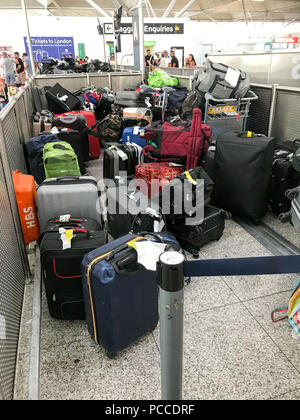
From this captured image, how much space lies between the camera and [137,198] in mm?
2832

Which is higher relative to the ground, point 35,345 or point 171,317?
point 171,317

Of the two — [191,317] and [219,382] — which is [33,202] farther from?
[219,382]

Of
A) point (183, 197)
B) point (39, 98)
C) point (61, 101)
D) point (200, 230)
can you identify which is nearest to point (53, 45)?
point (39, 98)

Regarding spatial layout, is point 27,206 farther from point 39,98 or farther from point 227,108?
point 39,98

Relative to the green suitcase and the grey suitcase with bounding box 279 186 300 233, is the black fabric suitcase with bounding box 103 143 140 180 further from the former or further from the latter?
the grey suitcase with bounding box 279 186 300 233

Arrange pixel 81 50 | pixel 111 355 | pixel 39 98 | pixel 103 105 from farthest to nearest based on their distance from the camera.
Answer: pixel 81 50 < pixel 103 105 < pixel 39 98 < pixel 111 355

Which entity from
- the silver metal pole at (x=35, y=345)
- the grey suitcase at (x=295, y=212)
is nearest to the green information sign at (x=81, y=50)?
→ the silver metal pole at (x=35, y=345)

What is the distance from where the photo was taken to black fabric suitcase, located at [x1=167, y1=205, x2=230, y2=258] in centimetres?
287

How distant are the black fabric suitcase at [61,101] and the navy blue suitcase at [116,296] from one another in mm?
4951

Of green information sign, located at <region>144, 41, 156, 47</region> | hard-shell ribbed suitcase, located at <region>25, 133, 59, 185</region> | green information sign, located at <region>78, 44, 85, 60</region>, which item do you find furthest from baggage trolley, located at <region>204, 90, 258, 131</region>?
green information sign, located at <region>78, 44, 85, 60</region>

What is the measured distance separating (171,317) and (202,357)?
111cm

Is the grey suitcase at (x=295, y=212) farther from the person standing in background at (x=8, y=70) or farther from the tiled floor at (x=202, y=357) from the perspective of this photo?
the person standing in background at (x=8, y=70)

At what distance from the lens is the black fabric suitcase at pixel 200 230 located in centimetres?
287
